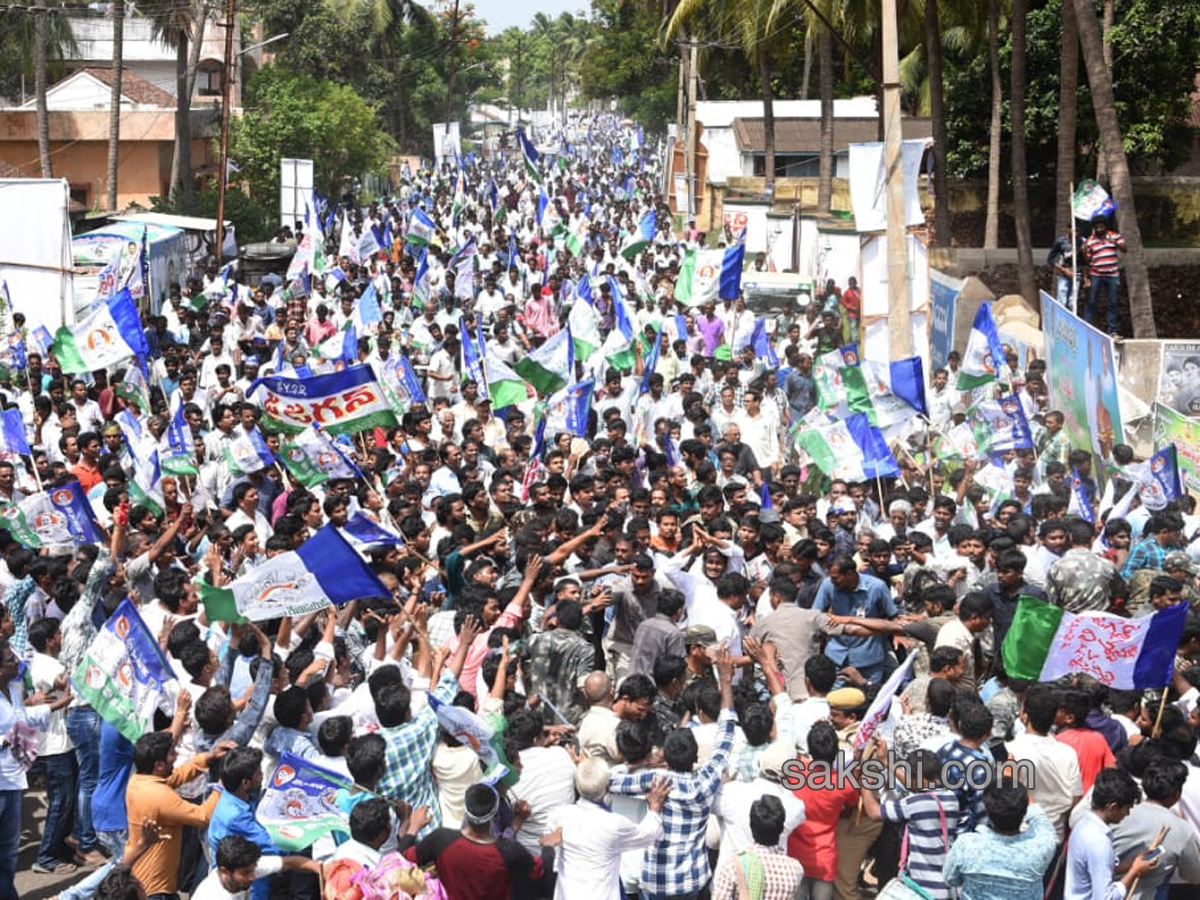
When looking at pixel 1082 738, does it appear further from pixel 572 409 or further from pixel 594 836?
pixel 572 409

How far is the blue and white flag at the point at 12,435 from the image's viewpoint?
39.2ft

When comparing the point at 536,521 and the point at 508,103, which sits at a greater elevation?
the point at 508,103

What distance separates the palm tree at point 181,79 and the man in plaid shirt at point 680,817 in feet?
98.4

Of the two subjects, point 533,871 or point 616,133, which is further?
point 616,133

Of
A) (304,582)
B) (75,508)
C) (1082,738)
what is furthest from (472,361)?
(1082,738)

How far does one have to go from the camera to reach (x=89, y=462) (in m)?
12.2

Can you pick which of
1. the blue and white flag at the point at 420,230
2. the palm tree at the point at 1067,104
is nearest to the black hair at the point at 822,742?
the palm tree at the point at 1067,104

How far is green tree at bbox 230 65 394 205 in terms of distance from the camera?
40.4 metres

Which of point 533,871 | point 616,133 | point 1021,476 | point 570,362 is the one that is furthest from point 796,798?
→ point 616,133

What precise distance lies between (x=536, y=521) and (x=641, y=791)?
153 inches

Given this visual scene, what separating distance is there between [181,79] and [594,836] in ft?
107

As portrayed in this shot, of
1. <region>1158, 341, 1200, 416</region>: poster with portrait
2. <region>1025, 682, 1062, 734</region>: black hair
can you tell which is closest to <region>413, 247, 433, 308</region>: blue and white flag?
<region>1158, 341, 1200, 416</region>: poster with portrait

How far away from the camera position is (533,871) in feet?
21.9

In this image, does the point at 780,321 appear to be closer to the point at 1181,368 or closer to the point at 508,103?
the point at 1181,368
